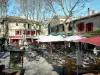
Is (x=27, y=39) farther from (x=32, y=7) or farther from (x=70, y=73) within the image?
(x=70, y=73)

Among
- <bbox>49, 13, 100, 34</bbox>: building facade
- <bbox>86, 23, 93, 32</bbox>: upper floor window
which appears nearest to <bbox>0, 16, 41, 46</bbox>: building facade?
<bbox>49, 13, 100, 34</bbox>: building facade

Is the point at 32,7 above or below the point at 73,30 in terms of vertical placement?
above

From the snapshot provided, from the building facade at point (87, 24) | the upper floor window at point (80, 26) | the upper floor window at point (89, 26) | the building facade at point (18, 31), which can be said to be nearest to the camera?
the building facade at point (87, 24)

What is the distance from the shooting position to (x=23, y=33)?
6762 cm

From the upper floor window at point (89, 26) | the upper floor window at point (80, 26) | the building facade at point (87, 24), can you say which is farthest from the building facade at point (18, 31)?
the upper floor window at point (89, 26)

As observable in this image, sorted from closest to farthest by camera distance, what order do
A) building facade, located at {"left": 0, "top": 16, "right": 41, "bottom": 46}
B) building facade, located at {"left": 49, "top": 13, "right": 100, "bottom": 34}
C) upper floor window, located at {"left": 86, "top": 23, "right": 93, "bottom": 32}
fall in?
building facade, located at {"left": 49, "top": 13, "right": 100, "bottom": 34}, upper floor window, located at {"left": 86, "top": 23, "right": 93, "bottom": 32}, building facade, located at {"left": 0, "top": 16, "right": 41, "bottom": 46}

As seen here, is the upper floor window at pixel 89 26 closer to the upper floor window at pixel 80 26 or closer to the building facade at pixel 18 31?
the upper floor window at pixel 80 26

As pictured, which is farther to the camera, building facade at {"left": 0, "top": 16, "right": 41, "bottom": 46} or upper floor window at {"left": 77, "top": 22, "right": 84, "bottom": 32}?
building facade at {"left": 0, "top": 16, "right": 41, "bottom": 46}

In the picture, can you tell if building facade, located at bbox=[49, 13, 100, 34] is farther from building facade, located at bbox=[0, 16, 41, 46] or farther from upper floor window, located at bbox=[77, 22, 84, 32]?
building facade, located at bbox=[0, 16, 41, 46]

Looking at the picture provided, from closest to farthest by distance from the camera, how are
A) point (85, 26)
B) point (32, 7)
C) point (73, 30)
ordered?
point (85, 26), point (73, 30), point (32, 7)

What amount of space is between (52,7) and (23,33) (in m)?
39.2

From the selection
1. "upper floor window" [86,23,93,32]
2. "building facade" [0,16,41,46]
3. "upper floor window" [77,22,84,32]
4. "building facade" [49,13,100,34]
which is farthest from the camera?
"building facade" [0,16,41,46]

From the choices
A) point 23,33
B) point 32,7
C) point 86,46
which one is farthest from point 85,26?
point 23,33

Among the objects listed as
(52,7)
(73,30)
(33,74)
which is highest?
(52,7)
